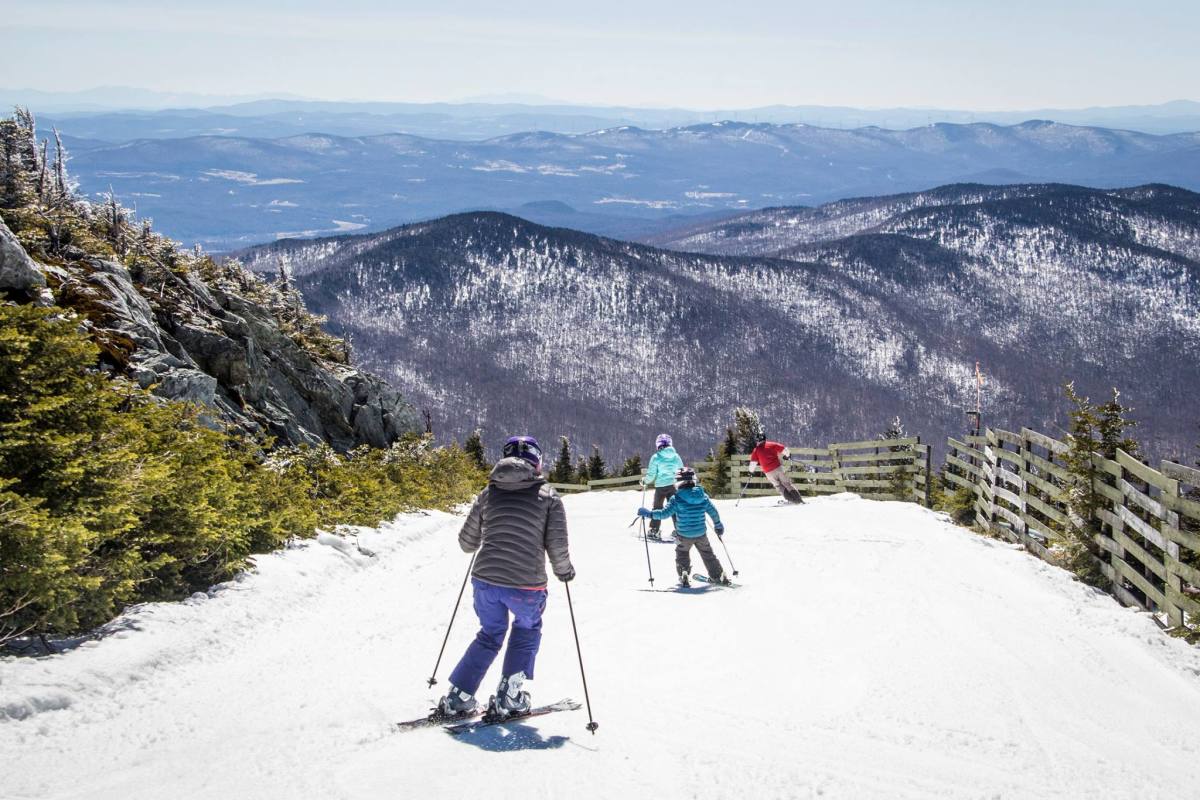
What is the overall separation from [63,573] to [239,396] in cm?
1437

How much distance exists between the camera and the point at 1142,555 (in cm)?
999

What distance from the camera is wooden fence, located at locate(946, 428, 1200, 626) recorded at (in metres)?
9.20

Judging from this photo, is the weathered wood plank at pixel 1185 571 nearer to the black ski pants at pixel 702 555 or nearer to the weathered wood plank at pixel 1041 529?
the weathered wood plank at pixel 1041 529

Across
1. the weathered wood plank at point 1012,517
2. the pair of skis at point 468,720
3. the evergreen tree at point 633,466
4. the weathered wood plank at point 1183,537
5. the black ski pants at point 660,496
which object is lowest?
Answer: the evergreen tree at point 633,466

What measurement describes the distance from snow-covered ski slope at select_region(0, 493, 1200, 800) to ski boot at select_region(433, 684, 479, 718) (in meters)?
0.26

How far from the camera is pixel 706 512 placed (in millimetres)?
11789

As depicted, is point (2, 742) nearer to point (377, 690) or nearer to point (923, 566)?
point (377, 690)


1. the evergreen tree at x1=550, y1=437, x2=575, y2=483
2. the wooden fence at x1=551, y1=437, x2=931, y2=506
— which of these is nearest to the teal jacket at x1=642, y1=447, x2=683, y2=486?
the wooden fence at x1=551, y1=437, x2=931, y2=506

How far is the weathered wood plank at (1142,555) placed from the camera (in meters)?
9.64

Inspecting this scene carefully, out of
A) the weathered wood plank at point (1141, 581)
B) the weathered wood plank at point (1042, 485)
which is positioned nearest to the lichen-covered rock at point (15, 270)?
the weathered wood plank at point (1042, 485)

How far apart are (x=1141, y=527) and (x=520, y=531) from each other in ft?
22.9

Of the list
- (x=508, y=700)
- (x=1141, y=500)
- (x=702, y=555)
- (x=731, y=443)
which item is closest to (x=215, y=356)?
(x=702, y=555)

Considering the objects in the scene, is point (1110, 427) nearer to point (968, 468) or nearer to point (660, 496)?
point (968, 468)

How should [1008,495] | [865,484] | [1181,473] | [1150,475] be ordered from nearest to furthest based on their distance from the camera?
[1181,473], [1150,475], [1008,495], [865,484]
